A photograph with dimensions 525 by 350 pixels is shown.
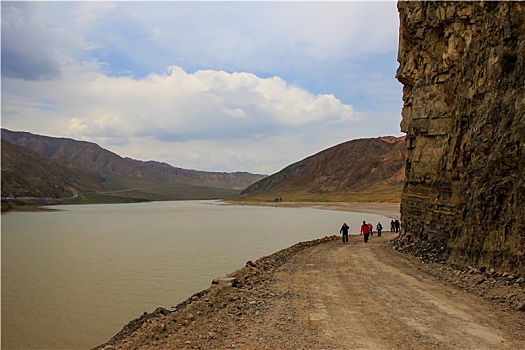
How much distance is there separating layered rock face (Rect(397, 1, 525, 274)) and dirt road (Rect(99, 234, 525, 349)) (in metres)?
2.08

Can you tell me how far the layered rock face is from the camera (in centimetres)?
1145

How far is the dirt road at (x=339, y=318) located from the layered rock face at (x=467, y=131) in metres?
2.08

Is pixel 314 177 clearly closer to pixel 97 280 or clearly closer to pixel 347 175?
pixel 347 175

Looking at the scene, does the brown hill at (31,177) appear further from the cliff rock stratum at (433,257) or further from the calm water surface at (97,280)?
the cliff rock stratum at (433,257)

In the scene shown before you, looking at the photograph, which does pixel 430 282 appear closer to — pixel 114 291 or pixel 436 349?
pixel 436 349

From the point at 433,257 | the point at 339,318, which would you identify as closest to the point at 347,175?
the point at 433,257

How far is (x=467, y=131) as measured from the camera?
14.8 m

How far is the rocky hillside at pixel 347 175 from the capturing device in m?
120

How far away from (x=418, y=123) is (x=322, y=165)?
487 feet

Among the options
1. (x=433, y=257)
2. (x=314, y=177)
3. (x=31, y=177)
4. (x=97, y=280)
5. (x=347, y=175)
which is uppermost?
(x=347, y=175)

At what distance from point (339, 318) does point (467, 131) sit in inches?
379

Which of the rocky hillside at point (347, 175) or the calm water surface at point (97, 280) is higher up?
the rocky hillside at point (347, 175)

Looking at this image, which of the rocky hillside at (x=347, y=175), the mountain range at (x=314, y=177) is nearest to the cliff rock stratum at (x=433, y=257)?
the mountain range at (x=314, y=177)

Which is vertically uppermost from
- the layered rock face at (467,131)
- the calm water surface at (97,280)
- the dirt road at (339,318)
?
the layered rock face at (467,131)
